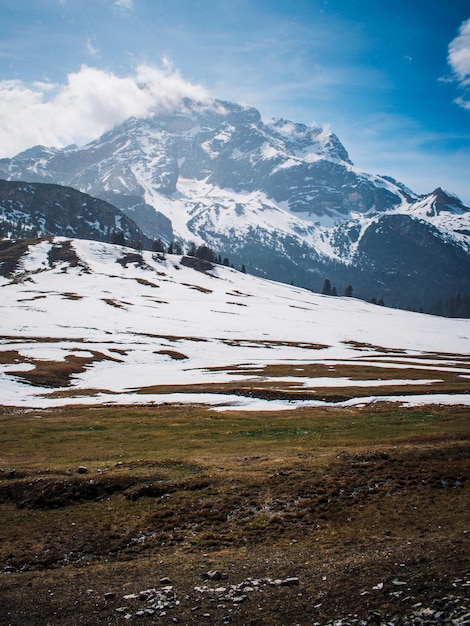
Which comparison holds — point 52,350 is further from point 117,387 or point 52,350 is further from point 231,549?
point 231,549

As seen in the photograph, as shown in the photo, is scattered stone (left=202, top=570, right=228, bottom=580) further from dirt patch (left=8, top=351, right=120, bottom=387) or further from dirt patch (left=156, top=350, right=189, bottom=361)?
dirt patch (left=156, top=350, right=189, bottom=361)

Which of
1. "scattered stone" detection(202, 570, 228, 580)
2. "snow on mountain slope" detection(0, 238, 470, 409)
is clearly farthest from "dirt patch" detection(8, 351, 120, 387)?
"scattered stone" detection(202, 570, 228, 580)

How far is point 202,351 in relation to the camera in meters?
95.6

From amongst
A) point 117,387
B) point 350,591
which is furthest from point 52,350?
point 350,591

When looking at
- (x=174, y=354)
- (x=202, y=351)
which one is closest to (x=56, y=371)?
(x=174, y=354)

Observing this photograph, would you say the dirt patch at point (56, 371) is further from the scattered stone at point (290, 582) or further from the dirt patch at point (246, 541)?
the scattered stone at point (290, 582)

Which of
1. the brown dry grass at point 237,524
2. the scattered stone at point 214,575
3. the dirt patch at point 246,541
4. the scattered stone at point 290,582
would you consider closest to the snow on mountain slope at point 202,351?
the brown dry grass at point 237,524

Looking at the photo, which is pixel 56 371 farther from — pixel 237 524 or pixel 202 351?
pixel 237 524

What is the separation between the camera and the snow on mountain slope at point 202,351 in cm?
5406

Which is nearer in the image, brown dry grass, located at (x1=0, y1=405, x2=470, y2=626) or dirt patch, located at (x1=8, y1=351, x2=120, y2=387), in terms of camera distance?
brown dry grass, located at (x1=0, y1=405, x2=470, y2=626)

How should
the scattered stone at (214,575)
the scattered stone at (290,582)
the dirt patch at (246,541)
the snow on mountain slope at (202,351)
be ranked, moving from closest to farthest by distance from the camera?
the dirt patch at (246,541)
the scattered stone at (290,582)
the scattered stone at (214,575)
the snow on mountain slope at (202,351)

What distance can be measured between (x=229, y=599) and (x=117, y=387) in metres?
50.0

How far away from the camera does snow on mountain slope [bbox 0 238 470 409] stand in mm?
54062

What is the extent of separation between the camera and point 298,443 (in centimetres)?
3003
